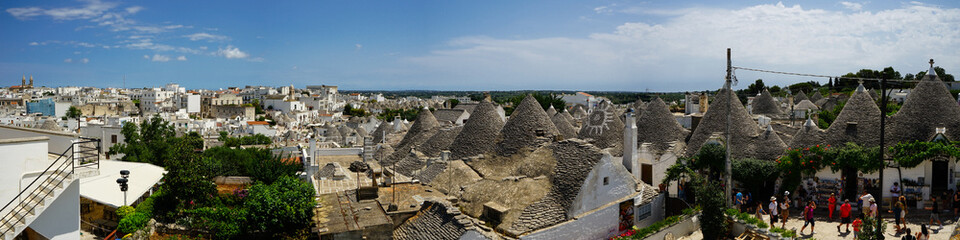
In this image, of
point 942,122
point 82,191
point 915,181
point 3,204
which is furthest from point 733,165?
point 82,191

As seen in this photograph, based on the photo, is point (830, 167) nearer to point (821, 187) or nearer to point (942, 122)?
point (821, 187)

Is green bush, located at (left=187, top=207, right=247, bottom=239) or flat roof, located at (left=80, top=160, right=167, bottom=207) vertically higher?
flat roof, located at (left=80, top=160, right=167, bottom=207)

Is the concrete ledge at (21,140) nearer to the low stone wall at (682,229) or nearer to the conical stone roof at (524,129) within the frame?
the conical stone roof at (524,129)

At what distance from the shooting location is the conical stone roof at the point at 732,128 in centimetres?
1717

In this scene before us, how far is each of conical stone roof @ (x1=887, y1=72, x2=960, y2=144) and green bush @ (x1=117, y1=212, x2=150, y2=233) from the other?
20008 mm

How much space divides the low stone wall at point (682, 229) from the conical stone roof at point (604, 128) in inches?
223

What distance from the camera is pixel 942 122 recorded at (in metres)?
14.8

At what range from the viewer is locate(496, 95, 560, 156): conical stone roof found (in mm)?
18469

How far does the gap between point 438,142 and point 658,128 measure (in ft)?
26.7

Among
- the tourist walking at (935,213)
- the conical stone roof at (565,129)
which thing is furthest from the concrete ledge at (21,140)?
the tourist walking at (935,213)

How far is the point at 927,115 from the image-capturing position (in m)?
15.1

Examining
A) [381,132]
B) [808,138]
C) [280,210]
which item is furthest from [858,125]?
[381,132]

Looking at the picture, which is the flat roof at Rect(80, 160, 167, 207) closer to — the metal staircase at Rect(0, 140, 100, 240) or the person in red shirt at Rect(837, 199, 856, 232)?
the metal staircase at Rect(0, 140, 100, 240)

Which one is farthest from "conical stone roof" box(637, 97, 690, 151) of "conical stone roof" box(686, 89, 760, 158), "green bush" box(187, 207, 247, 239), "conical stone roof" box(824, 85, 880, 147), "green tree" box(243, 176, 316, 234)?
"green bush" box(187, 207, 247, 239)
